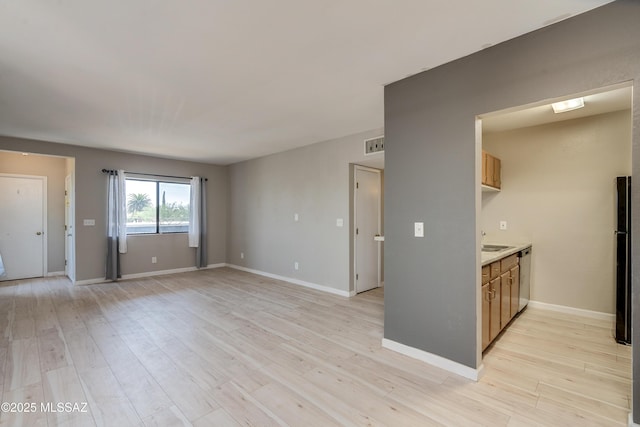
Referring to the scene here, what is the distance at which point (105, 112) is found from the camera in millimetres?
3475

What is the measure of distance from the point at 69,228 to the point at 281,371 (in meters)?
5.98

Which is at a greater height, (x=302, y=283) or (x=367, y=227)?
(x=367, y=227)

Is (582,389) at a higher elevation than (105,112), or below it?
below

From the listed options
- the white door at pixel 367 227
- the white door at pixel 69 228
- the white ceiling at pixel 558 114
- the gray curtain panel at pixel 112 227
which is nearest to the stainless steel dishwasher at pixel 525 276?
the white ceiling at pixel 558 114

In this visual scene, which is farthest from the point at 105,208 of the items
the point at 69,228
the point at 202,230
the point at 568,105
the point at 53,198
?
the point at 568,105

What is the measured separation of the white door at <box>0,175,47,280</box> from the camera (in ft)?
→ 17.9

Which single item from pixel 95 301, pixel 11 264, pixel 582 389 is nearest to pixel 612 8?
pixel 582 389

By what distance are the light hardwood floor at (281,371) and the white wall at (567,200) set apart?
1.50 ft

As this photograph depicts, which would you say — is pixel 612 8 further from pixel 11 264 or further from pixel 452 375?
pixel 11 264

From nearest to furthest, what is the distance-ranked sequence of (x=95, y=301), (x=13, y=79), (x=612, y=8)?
1. (x=612, y=8)
2. (x=13, y=79)
3. (x=95, y=301)

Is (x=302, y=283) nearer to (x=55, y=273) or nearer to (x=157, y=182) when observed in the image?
(x=157, y=182)

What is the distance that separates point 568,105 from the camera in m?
2.97

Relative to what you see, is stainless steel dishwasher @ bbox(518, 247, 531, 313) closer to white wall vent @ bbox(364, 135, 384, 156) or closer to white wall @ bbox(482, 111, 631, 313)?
white wall @ bbox(482, 111, 631, 313)

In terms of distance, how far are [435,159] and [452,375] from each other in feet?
5.94
